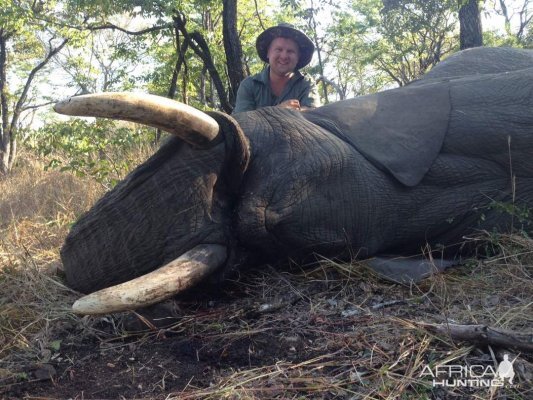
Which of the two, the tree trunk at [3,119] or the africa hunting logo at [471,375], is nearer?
the africa hunting logo at [471,375]

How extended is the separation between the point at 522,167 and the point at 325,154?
1.14 m

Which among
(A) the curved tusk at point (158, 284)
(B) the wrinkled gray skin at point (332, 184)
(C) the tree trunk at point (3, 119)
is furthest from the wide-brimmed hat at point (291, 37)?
(C) the tree trunk at point (3, 119)

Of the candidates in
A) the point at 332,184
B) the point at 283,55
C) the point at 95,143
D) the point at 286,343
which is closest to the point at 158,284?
the point at 286,343

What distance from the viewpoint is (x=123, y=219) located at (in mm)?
3264

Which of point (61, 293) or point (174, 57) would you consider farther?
point (174, 57)

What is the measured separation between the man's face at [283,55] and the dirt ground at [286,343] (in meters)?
2.53

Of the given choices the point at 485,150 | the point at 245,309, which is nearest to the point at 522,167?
the point at 485,150

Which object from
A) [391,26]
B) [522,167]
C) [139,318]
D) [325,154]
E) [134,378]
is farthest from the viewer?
[391,26]

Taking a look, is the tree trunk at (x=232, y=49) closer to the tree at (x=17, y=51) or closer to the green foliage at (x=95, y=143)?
the green foliage at (x=95, y=143)

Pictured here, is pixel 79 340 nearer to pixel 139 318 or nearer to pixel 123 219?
pixel 139 318

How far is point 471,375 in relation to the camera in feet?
7.55

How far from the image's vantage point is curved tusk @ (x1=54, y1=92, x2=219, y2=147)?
2594mm

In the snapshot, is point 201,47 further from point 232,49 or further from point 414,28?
point 414,28

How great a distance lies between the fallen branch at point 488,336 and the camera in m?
2.33
